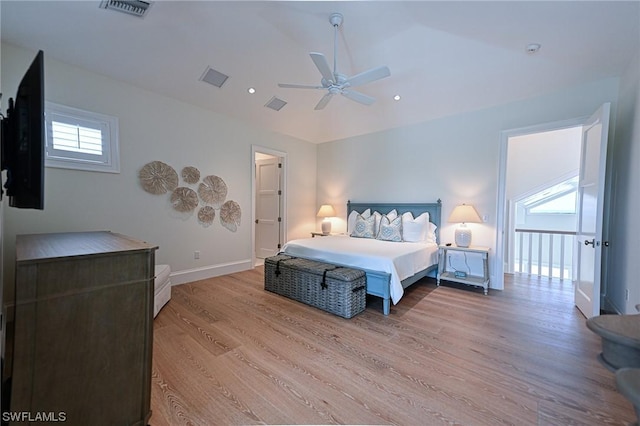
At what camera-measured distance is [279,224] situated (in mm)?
5633

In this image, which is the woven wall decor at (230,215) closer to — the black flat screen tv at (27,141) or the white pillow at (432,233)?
the black flat screen tv at (27,141)

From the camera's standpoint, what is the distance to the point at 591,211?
2.92 meters

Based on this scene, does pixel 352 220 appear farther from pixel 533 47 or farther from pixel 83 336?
pixel 83 336

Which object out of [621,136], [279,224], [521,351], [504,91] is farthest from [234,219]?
[621,136]

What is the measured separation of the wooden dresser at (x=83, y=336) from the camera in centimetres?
109

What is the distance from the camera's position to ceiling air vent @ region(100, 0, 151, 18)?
2.50m

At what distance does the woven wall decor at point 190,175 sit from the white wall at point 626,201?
529 centimetres

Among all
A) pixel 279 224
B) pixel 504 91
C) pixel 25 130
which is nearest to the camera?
pixel 25 130

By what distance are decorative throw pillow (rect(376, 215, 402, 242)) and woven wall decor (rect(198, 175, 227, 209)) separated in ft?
9.33

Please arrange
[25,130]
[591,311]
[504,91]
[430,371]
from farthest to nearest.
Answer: [504,91], [591,311], [430,371], [25,130]

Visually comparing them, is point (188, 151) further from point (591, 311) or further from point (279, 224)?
point (591, 311)

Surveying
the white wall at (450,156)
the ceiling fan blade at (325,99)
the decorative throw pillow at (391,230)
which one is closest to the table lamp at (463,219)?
the white wall at (450,156)

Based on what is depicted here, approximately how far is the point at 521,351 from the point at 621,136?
2790 millimetres

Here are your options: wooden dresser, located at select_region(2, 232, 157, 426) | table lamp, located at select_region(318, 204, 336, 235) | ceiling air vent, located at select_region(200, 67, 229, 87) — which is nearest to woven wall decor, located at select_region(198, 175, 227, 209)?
ceiling air vent, located at select_region(200, 67, 229, 87)
